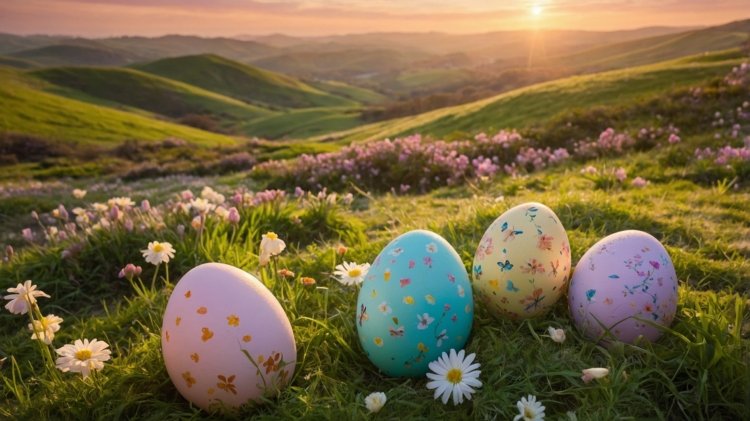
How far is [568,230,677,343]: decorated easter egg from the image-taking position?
299 centimetres

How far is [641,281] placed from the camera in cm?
300

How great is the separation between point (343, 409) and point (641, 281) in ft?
6.40

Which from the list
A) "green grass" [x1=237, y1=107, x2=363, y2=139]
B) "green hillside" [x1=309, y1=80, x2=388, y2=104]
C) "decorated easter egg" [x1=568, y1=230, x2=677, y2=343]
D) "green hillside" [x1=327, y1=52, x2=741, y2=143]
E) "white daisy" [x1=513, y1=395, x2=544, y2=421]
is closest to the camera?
"white daisy" [x1=513, y1=395, x2=544, y2=421]

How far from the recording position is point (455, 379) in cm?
253

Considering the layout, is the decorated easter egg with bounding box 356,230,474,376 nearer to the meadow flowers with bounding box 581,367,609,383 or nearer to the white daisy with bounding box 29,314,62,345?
the meadow flowers with bounding box 581,367,609,383

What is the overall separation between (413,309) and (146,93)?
314 ft

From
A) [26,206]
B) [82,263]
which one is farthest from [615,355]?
[26,206]

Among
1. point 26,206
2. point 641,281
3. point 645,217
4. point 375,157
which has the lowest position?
point 26,206

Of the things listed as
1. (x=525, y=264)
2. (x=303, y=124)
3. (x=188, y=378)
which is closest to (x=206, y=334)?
(x=188, y=378)

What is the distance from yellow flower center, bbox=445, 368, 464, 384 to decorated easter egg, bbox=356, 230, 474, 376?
1.16 feet

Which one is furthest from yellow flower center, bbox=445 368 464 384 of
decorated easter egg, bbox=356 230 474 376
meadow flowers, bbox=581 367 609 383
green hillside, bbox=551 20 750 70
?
green hillside, bbox=551 20 750 70

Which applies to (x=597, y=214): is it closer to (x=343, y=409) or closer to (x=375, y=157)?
(x=343, y=409)

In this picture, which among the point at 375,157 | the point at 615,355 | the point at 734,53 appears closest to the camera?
the point at 615,355

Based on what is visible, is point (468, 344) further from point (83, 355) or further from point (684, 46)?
point (684, 46)
